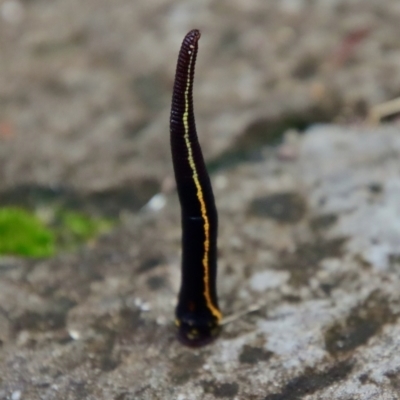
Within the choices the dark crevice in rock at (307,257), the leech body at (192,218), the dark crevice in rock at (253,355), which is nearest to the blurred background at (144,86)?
the dark crevice in rock at (307,257)

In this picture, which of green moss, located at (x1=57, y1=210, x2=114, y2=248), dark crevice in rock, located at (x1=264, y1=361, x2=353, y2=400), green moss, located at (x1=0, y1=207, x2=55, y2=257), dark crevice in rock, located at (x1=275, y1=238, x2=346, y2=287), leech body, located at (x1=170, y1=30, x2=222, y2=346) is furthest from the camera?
green moss, located at (x1=57, y1=210, x2=114, y2=248)

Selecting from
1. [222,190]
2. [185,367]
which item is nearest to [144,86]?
[222,190]

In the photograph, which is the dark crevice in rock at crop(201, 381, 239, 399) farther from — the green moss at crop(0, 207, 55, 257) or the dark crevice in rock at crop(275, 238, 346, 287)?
the green moss at crop(0, 207, 55, 257)

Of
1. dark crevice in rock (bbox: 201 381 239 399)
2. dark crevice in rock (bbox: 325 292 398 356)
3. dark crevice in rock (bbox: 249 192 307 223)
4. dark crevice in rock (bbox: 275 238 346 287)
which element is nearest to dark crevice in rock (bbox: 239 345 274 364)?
dark crevice in rock (bbox: 201 381 239 399)

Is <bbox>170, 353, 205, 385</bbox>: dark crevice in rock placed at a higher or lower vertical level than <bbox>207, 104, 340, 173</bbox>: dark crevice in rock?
lower

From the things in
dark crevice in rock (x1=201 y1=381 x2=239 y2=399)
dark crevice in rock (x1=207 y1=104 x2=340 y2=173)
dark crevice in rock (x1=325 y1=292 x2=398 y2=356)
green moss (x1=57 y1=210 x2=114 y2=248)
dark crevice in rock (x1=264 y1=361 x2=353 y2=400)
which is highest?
dark crevice in rock (x1=207 y1=104 x2=340 y2=173)

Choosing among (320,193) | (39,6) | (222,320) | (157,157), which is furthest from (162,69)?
(222,320)

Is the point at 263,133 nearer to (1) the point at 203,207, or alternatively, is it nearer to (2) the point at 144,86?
(2) the point at 144,86

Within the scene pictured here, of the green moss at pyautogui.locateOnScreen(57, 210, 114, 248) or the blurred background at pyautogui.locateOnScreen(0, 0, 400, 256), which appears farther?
the blurred background at pyautogui.locateOnScreen(0, 0, 400, 256)

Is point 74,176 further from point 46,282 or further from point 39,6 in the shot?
point 39,6
